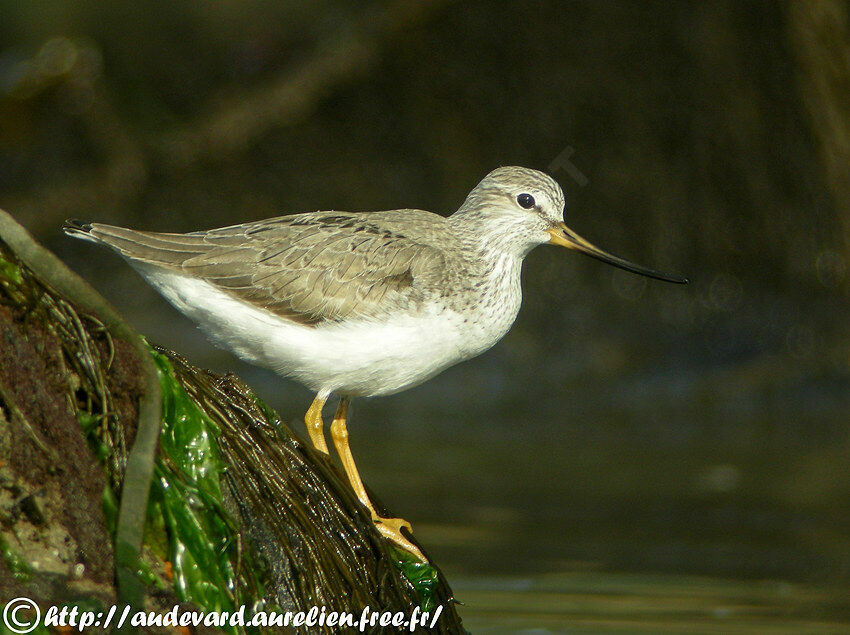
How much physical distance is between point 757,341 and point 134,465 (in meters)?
9.43

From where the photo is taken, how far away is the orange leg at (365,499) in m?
5.17

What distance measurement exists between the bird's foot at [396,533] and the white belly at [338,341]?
2.13ft

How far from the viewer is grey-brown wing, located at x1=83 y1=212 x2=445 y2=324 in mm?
5527

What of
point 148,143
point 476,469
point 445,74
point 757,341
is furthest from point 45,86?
point 757,341

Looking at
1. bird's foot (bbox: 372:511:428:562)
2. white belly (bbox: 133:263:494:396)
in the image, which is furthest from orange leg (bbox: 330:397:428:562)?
white belly (bbox: 133:263:494:396)

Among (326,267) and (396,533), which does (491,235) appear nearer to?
(326,267)

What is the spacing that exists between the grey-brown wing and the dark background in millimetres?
3264

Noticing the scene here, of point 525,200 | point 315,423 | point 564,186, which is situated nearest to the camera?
point 315,423
